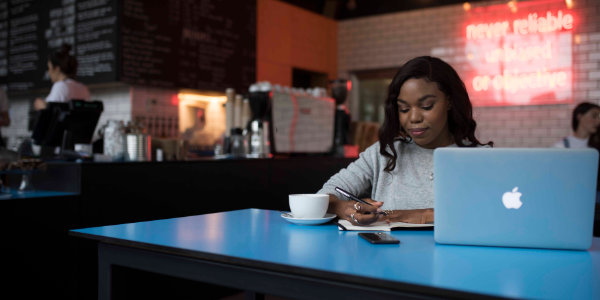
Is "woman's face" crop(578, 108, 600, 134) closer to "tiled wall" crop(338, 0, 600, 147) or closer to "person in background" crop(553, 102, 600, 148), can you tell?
"person in background" crop(553, 102, 600, 148)

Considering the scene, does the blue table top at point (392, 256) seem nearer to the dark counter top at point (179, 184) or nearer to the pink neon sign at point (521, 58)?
the dark counter top at point (179, 184)

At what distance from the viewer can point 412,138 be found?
70.4 inches

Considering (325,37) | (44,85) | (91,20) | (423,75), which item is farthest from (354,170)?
(325,37)

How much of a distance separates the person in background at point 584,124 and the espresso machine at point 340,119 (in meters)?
1.65

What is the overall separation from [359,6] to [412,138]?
4916 millimetres

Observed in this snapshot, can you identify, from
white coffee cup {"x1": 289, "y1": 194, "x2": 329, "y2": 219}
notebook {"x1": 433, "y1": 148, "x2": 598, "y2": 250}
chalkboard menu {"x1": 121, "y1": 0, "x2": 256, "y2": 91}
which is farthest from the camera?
chalkboard menu {"x1": 121, "y1": 0, "x2": 256, "y2": 91}

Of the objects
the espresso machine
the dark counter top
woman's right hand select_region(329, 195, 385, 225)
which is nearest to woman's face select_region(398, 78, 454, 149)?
woman's right hand select_region(329, 195, 385, 225)

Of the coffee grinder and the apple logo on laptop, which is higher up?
the coffee grinder

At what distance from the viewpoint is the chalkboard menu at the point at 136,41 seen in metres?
4.41

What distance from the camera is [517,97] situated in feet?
17.6

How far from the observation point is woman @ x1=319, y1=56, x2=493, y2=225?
1.67 m

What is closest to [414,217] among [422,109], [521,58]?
[422,109]

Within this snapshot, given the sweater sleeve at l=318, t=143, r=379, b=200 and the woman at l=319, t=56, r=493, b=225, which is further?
the sweater sleeve at l=318, t=143, r=379, b=200

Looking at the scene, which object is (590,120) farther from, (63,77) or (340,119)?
(63,77)
